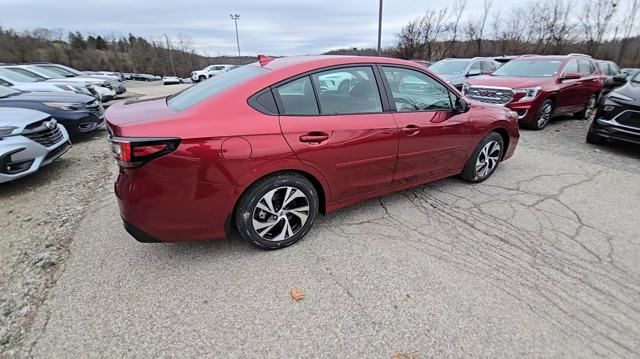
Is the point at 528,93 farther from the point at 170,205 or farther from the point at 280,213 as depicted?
the point at 170,205

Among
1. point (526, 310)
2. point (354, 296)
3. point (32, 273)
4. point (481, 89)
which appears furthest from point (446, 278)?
point (481, 89)

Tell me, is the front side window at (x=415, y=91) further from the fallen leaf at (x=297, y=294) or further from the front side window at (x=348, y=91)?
the fallen leaf at (x=297, y=294)

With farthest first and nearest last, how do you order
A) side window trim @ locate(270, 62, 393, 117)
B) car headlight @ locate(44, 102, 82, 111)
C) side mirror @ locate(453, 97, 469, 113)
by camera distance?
1. car headlight @ locate(44, 102, 82, 111)
2. side mirror @ locate(453, 97, 469, 113)
3. side window trim @ locate(270, 62, 393, 117)

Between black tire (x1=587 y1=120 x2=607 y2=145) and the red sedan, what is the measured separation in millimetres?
4129

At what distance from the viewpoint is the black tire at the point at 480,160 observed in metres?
4.00

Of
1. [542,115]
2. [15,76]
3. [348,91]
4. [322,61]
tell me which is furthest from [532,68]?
[15,76]

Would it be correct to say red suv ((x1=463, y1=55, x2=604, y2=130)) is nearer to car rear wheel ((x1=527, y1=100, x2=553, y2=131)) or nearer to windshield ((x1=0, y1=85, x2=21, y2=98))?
car rear wheel ((x1=527, y1=100, x2=553, y2=131))

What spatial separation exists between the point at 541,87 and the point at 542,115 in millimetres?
668

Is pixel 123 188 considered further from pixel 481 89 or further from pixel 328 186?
pixel 481 89

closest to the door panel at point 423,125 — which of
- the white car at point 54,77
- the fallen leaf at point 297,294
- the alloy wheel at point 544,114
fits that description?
the fallen leaf at point 297,294

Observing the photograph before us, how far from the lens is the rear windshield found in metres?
2.58

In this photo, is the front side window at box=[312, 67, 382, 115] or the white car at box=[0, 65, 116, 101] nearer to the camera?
the front side window at box=[312, 67, 382, 115]

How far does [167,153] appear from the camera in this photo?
7.18ft

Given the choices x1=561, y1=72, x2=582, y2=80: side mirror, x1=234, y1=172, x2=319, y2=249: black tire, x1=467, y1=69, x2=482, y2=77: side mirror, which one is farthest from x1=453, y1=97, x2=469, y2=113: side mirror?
x1=467, y1=69, x2=482, y2=77: side mirror
